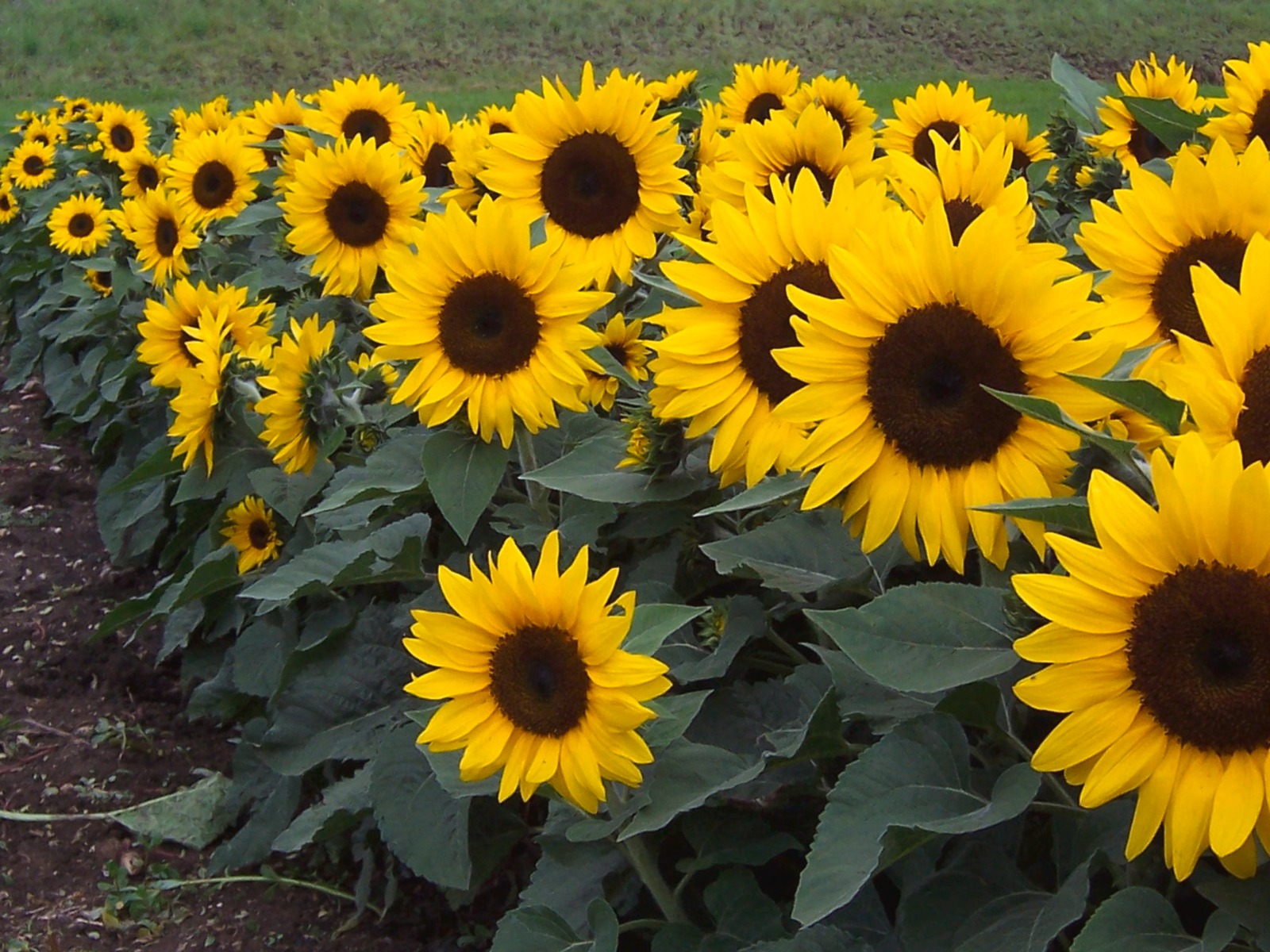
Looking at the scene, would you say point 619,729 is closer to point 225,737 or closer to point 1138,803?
point 1138,803

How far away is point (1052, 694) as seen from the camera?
1.21 m

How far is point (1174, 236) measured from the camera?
64.2 inches

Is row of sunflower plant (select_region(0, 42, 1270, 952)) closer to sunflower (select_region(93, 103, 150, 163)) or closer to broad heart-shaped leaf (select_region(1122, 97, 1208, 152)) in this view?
broad heart-shaped leaf (select_region(1122, 97, 1208, 152))

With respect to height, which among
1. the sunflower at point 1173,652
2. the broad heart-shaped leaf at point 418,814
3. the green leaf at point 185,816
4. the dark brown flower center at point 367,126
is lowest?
the green leaf at point 185,816

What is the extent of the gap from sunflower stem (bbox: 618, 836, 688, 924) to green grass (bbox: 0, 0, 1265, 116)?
557 inches

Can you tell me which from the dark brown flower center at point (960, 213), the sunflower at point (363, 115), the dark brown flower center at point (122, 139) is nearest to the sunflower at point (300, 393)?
the dark brown flower center at point (960, 213)

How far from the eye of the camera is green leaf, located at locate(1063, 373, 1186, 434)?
1.24 meters

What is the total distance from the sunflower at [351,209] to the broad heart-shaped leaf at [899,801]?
6.27ft

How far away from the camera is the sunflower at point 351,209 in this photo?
122 inches

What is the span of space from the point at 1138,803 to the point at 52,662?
3333 millimetres

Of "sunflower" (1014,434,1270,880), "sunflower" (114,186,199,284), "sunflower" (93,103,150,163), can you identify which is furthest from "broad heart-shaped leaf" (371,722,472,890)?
"sunflower" (93,103,150,163)

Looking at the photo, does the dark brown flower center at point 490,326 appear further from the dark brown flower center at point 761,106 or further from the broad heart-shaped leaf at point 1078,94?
the dark brown flower center at point 761,106

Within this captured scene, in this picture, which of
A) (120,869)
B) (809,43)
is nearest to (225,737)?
(120,869)

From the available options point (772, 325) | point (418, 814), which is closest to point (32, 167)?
point (418, 814)
